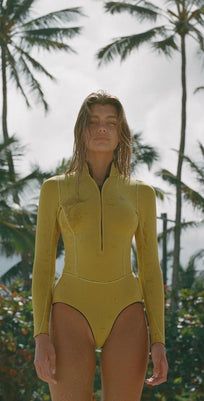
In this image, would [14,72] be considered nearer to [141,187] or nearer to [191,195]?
[191,195]

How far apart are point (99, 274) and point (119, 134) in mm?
589

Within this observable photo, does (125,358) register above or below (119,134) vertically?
below

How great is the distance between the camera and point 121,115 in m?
4.29

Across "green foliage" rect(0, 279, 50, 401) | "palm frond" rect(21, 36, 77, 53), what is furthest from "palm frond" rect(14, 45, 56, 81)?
"green foliage" rect(0, 279, 50, 401)

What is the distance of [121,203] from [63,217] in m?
0.23

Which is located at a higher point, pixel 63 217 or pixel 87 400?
pixel 63 217

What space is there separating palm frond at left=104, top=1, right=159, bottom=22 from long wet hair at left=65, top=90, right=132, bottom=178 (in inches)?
1238

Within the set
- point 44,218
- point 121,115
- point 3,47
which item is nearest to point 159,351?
point 44,218

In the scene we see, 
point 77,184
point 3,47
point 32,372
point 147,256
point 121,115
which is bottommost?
point 32,372

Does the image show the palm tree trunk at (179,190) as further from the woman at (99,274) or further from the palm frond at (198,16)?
the woman at (99,274)

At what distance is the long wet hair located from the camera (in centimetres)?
425

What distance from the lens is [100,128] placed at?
13.9 feet

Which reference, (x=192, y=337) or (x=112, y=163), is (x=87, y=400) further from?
(x=192, y=337)

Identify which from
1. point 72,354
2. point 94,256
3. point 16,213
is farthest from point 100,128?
point 16,213
